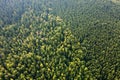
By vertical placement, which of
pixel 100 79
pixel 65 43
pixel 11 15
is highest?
pixel 11 15

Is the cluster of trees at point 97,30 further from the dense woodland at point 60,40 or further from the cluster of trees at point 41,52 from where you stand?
the cluster of trees at point 41,52

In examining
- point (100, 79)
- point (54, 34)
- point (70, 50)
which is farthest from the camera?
point (54, 34)

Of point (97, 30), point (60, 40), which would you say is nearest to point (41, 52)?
point (60, 40)

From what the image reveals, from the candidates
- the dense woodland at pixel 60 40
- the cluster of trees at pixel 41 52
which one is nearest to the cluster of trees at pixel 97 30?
the dense woodland at pixel 60 40

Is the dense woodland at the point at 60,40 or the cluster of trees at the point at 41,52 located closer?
the cluster of trees at the point at 41,52

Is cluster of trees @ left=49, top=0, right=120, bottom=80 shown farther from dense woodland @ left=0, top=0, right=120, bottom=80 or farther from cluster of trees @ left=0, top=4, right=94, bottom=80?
cluster of trees @ left=0, top=4, right=94, bottom=80

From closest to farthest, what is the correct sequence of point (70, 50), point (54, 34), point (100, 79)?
point (100, 79)
point (70, 50)
point (54, 34)

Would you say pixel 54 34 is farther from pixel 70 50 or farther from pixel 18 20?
pixel 18 20

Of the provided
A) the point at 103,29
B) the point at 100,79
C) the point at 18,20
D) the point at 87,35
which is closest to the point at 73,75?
the point at 100,79
